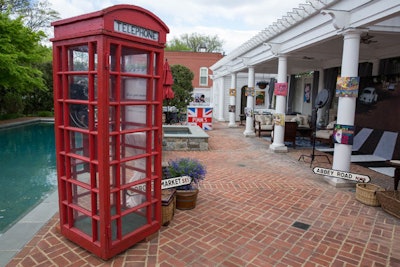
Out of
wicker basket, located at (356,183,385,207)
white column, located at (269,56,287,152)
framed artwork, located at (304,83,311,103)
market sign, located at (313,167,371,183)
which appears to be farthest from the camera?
framed artwork, located at (304,83,311,103)

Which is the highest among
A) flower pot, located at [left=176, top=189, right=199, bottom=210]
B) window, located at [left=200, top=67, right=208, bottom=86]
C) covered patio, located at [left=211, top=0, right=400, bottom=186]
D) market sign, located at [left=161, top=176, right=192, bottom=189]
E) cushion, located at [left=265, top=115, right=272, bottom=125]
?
window, located at [left=200, top=67, right=208, bottom=86]

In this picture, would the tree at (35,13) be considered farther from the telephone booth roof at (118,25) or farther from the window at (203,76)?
the telephone booth roof at (118,25)

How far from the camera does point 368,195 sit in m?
4.76

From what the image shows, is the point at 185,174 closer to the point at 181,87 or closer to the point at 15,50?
the point at 15,50

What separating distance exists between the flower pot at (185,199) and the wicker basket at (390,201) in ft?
10.1

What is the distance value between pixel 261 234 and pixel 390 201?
7.62ft

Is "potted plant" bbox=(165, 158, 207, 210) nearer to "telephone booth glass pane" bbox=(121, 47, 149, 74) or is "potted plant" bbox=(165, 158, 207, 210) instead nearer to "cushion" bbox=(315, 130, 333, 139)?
"telephone booth glass pane" bbox=(121, 47, 149, 74)

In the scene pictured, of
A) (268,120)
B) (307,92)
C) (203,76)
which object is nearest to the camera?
(268,120)

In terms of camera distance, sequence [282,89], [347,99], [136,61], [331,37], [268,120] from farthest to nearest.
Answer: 1. [268,120]
2. [282,89]
3. [331,37]
4. [347,99]
5. [136,61]

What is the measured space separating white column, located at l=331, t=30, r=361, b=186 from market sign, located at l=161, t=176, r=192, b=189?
3.41 m

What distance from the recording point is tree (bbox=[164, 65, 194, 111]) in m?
18.5

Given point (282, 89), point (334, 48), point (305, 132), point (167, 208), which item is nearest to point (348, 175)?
point (167, 208)

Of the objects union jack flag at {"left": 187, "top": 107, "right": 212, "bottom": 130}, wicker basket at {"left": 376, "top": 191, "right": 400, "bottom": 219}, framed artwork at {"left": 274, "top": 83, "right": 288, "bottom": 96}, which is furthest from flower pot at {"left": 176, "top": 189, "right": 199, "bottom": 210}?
union jack flag at {"left": 187, "top": 107, "right": 212, "bottom": 130}

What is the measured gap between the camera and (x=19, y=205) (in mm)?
4969
